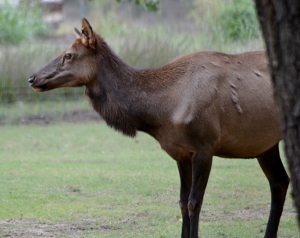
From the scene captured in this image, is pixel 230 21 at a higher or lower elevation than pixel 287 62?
lower

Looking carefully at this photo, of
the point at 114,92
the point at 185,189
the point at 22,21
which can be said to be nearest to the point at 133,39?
the point at 22,21

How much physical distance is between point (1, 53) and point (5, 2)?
14.8 ft

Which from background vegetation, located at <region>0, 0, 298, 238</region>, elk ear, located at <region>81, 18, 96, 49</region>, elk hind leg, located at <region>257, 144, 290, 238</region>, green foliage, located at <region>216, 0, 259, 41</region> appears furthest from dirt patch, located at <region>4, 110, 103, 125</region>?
elk hind leg, located at <region>257, 144, 290, 238</region>

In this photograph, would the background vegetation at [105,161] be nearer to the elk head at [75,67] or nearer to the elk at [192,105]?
the elk at [192,105]

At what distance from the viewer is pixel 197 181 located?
6547 millimetres

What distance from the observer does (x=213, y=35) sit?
1736 cm

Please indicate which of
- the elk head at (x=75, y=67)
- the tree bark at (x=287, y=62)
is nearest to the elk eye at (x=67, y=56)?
the elk head at (x=75, y=67)

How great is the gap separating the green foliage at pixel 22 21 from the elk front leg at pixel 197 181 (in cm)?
1250

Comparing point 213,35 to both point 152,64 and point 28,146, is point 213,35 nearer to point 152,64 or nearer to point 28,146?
point 152,64

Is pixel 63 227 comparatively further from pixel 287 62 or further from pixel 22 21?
pixel 22 21

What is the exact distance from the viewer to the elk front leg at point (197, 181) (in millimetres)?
6504


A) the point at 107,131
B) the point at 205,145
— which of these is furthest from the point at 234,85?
the point at 107,131

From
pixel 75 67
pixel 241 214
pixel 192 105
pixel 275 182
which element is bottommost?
pixel 241 214

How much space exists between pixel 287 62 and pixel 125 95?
437 cm
